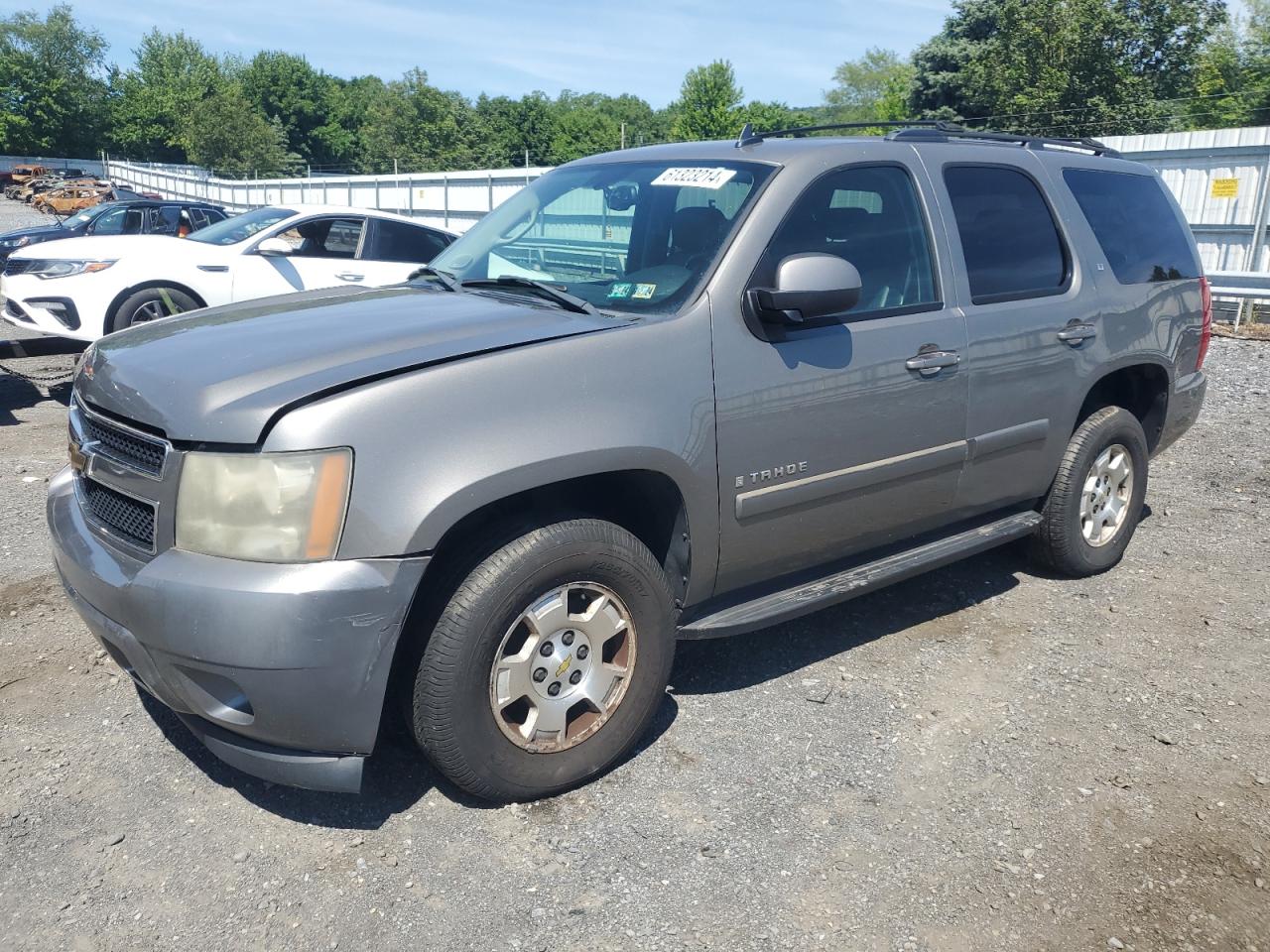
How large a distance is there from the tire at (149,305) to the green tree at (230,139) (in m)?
57.4

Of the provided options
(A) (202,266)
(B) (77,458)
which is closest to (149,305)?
(A) (202,266)

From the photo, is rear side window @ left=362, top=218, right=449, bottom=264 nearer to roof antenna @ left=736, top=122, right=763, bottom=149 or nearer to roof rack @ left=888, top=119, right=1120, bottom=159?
roof rack @ left=888, top=119, right=1120, bottom=159

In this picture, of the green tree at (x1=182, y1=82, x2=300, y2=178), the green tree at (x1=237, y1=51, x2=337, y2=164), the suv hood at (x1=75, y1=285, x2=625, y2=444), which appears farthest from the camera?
the green tree at (x1=237, y1=51, x2=337, y2=164)

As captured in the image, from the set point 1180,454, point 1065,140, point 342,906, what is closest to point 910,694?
point 342,906

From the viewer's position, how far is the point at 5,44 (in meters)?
91.9

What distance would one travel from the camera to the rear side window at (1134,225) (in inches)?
188

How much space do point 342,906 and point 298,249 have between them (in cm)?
779

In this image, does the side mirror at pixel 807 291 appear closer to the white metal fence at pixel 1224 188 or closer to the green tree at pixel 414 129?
the white metal fence at pixel 1224 188

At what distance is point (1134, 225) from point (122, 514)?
14.9 feet

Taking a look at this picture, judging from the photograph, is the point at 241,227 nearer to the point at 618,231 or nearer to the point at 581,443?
the point at 618,231

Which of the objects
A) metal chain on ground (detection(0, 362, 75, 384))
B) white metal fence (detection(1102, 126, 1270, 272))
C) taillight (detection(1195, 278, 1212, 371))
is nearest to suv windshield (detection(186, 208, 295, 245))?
metal chain on ground (detection(0, 362, 75, 384))

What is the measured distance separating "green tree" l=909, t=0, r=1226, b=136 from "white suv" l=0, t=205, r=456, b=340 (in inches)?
A: 1446

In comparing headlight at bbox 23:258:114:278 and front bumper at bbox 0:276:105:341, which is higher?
headlight at bbox 23:258:114:278

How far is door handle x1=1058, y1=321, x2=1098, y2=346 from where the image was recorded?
4.39m
